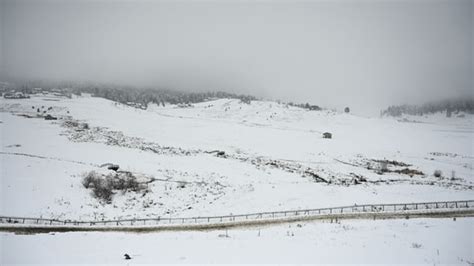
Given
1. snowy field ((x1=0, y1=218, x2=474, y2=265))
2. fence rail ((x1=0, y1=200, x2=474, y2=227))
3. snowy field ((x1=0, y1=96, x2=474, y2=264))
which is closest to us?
snowy field ((x1=0, y1=218, x2=474, y2=265))

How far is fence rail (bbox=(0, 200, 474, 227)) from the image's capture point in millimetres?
28950

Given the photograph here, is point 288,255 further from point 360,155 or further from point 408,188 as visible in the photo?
point 360,155

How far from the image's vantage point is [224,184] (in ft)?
133

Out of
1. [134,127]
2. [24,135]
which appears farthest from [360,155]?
[24,135]

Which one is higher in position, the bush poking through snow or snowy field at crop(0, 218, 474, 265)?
snowy field at crop(0, 218, 474, 265)

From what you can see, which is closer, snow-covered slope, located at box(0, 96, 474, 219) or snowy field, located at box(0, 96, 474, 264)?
snowy field, located at box(0, 96, 474, 264)

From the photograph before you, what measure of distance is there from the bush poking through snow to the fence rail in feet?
19.3

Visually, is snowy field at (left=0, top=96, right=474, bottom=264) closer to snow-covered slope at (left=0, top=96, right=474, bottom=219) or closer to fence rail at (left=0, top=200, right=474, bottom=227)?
snow-covered slope at (left=0, top=96, right=474, bottom=219)

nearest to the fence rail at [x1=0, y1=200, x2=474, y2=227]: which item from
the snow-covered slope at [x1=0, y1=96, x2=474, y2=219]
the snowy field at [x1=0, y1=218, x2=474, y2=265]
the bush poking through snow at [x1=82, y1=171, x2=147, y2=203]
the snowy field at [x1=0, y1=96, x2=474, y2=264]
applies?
the snowy field at [x1=0, y1=96, x2=474, y2=264]

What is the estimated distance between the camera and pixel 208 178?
4266 centimetres

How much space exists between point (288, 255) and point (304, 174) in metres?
29.7

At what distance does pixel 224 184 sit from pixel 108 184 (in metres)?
13.5

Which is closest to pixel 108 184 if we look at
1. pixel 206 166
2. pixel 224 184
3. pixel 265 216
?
pixel 224 184

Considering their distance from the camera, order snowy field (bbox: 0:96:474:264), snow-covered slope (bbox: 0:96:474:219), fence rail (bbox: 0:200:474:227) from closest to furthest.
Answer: snowy field (bbox: 0:96:474:264), fence rail (bbox: 0:200:474:227), snow-covered slope (bbox: 0:96:474:219)
